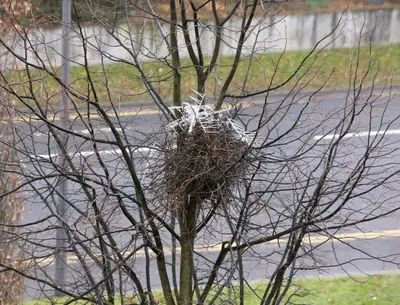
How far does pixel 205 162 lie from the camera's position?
13.3ft

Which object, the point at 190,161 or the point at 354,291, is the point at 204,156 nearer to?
the point at 190,161

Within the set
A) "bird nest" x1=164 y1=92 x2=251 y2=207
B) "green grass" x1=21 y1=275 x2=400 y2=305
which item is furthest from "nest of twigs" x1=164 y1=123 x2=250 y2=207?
"green grass" x1=21 y1=275 x2=400 y2=305

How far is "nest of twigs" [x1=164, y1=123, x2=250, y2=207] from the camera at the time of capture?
404 cm

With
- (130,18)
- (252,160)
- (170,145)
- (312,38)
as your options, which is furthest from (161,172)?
(312,38)

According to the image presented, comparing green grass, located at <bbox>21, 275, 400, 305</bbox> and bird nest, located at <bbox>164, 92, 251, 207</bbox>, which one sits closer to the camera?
bird nest, located at <bbox>164, 92, 251, 207</bbox>

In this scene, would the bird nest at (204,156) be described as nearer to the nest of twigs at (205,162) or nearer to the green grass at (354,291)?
the nest of twigs at (205,162)

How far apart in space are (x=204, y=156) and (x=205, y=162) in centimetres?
4

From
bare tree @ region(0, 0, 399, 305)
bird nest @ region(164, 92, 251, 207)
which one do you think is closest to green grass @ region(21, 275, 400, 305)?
bare tree @ region(0, 0, 399, 305)

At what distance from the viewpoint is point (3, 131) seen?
699 cm

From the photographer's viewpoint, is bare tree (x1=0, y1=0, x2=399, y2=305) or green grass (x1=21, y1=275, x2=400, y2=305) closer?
bare tree (x1=0, y1=0, x2=399, y2=305)

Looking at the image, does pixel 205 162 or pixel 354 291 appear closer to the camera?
pixel 205 162

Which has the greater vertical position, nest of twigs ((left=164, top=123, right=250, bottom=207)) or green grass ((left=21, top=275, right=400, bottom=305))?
green grass ((left=21, top=275, right=400, bottom=305))

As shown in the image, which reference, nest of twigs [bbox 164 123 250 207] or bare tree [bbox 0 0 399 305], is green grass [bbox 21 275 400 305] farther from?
nest of twigs [bbox 164 123 250 207]

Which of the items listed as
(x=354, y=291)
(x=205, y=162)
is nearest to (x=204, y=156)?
(x=205, y=162)
